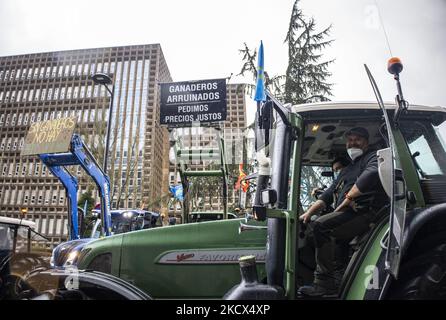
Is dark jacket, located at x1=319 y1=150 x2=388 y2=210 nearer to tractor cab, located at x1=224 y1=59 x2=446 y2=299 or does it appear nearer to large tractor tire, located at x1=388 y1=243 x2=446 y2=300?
tractor cab, located at x1=224 y1=59 x2=446 y2=299

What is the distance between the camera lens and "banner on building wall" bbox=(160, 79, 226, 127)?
8648 mm

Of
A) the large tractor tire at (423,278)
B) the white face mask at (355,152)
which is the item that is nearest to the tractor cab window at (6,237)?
the white face mask at (355,152)

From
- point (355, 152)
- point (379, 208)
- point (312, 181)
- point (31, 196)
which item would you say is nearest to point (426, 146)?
point (355, 152)

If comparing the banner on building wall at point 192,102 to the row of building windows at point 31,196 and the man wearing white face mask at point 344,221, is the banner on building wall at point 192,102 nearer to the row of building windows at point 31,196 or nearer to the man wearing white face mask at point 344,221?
the man wearing white face mask at point 344,221

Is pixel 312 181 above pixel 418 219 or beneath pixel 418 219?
above

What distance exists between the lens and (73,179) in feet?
31.5

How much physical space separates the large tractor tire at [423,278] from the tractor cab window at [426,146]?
71cm

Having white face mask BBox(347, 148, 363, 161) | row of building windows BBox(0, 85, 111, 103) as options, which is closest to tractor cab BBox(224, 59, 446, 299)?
white face mask BBox(347, 148, 363, 161)

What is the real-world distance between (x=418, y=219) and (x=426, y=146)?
0.87 metres

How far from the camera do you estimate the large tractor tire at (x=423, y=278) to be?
2.06 metres

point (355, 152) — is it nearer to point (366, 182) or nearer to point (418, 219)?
point (366, 182)

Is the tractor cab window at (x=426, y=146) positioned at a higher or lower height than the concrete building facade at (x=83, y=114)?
lower

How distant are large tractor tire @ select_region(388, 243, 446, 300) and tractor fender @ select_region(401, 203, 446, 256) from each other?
0.43 feet

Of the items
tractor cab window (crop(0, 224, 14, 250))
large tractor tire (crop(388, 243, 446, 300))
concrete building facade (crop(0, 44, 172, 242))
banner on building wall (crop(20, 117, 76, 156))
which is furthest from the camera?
concrete building facade (crop(0, 44, 172, 242))
